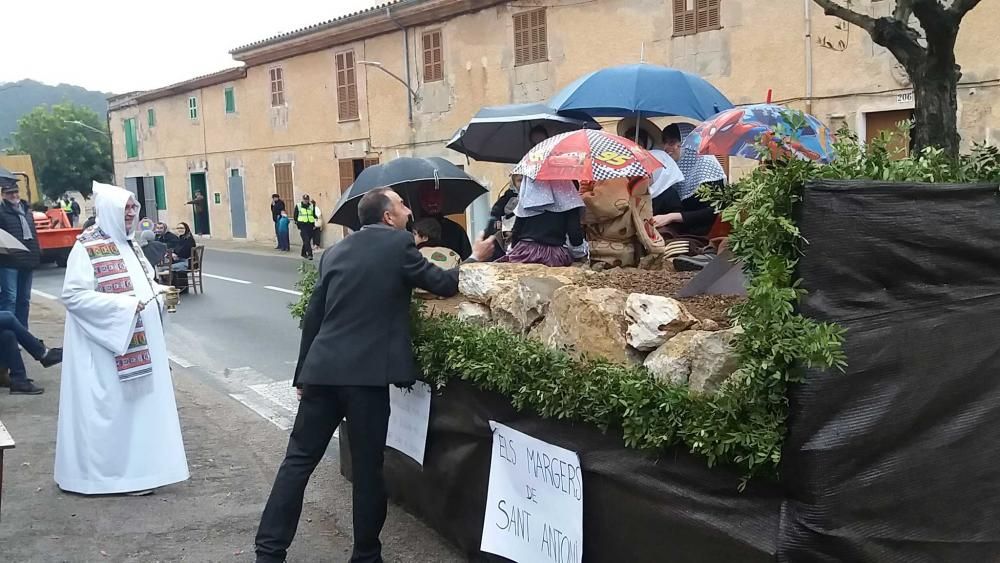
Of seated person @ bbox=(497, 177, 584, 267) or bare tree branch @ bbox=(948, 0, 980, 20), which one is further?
seated person @ bbox=(497, 177, 584, 267)

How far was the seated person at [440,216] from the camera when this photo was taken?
22.0 ft

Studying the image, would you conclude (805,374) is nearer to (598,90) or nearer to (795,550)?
(795,550)

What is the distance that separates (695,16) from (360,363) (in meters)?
13.7

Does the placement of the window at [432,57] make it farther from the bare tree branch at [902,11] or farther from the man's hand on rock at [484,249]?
the bare tree branch at [902,11]

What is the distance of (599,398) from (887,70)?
1217cm

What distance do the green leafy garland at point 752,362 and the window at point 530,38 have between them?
52.9 feet

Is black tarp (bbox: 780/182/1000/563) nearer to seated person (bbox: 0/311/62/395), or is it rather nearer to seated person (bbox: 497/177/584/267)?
seated person (bbox: 497/177/584/267)

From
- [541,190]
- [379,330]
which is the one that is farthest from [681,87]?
[379,330]

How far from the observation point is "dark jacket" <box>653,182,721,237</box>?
5863mm

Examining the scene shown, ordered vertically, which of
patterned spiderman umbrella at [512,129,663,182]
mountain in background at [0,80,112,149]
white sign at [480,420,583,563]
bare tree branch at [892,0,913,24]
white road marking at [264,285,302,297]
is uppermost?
mountain in background at [0,80,112,149]

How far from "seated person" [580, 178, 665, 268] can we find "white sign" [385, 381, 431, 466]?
4.10 feet

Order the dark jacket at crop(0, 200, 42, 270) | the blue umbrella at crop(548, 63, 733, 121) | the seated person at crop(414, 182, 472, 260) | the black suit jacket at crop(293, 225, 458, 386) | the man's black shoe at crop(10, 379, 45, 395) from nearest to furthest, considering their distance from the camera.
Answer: the black suit jacket at crop(293, 225, 458, 386)
the seated person at crop(414, 182, 472, 260)
the blue umbrella at crop(548, 63, 733, 121)
the man's black shoe at crop(10, 379, 45, 395)
the dark jacket at crop(0, 200, 42, 270)

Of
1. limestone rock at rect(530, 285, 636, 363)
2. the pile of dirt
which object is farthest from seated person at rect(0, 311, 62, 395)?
limestone rock at rect(530, 285, 636, 363)

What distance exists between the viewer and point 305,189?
28234 millimetres
